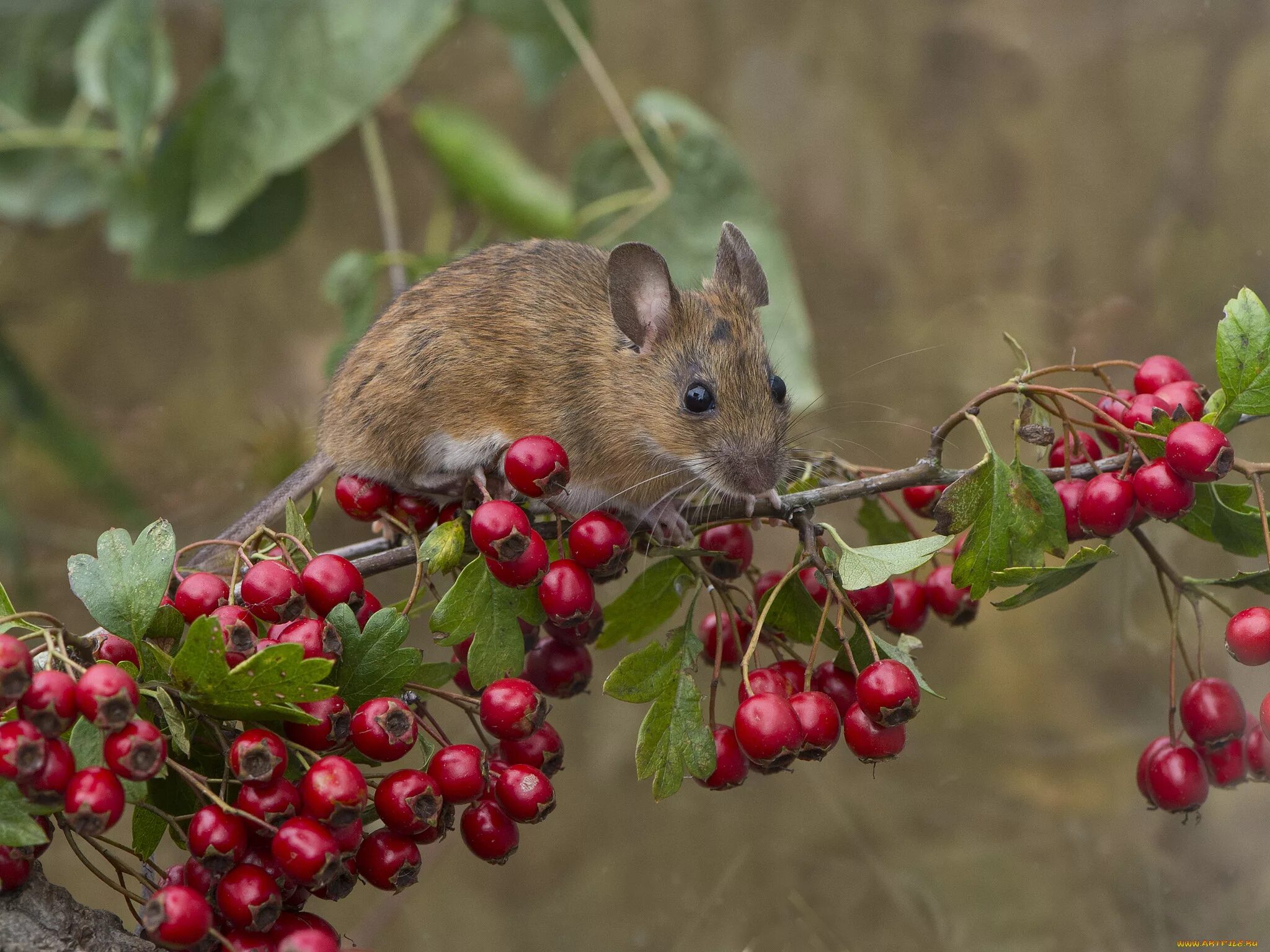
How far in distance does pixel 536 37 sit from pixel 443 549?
195 cm

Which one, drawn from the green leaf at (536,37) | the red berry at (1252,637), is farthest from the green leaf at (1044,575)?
the green leaf at (536,37)

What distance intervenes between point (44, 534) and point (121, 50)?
145 cm

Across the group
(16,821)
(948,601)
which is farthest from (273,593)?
(948,601)

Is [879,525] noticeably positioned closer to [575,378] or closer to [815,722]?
[815,722]

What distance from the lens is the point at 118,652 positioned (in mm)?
1029

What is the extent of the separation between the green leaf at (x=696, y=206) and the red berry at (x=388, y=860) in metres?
1.69

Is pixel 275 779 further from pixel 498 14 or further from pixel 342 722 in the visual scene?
pixel 498 14

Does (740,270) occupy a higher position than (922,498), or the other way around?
(740,270)

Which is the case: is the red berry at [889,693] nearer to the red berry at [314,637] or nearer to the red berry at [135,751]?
the red berry at [314,637]

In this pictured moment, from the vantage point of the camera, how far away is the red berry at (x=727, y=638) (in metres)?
1.29

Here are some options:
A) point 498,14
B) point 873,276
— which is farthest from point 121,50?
point 873,276

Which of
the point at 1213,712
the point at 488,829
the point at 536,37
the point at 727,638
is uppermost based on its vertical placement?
the point at 536,37

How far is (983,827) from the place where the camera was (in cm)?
280

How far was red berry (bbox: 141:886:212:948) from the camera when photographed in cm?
88
